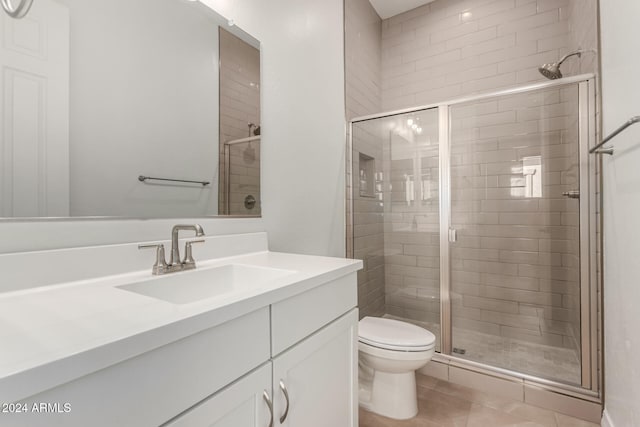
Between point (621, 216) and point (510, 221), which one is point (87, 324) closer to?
point (621, 216)

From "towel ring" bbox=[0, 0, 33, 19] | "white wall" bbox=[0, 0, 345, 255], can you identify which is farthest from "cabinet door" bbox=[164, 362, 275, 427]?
"towel ring" bbox=[0, 0, 33, 19]

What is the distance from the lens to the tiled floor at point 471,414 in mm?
1524

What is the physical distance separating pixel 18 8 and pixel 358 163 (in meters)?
1.97

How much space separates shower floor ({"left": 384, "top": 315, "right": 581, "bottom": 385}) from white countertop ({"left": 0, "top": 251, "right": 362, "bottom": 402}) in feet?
5.35

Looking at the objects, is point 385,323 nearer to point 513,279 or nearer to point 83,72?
point 513,279

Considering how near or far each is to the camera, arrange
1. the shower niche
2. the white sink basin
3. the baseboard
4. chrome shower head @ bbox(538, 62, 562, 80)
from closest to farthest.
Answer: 1. the white sink basin
2. the baseboard
3. chrome shower head @ bbox(538, 62, 562, 80)
4. the shower niche

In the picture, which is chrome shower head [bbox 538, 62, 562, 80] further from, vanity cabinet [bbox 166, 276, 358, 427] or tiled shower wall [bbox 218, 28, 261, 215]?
vanity cabinet [bbox 166, 276, 358, 427]

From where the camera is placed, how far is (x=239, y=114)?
151 centimetres

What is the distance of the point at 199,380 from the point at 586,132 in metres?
2.15

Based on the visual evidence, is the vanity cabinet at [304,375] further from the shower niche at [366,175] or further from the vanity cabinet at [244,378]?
the shower niche at [366,175]

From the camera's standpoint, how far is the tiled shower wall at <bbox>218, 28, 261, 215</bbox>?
4.72 feet

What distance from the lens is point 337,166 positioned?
2273mm

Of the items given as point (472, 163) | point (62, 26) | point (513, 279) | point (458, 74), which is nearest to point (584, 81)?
point (472, 163)

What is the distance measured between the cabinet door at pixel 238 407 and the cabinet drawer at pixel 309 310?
0.27ft
